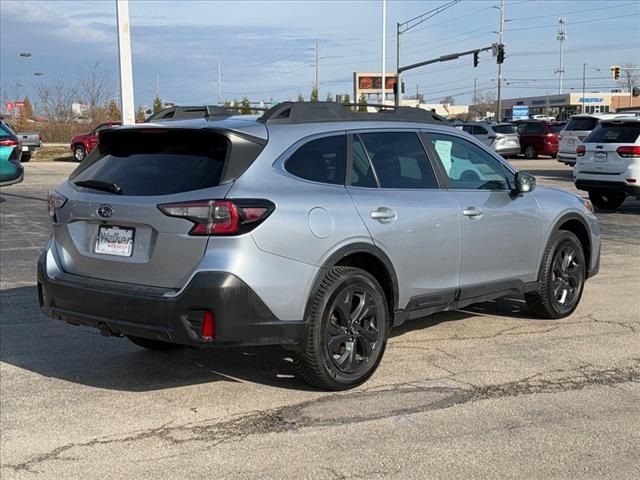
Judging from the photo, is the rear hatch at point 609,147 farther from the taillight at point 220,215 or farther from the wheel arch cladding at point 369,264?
the taillight at point 220,215

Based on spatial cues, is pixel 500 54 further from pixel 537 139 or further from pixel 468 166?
pixel 468 166

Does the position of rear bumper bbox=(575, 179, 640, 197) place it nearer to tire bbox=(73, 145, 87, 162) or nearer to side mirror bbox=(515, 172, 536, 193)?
side mirror bbox=(515, 172, 536, 193)

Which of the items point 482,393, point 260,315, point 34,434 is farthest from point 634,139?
point 34,434

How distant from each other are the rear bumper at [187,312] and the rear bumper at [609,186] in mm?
11141

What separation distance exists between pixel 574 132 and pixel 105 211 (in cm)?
2076

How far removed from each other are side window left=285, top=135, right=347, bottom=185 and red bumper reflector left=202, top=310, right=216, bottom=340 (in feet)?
3.47

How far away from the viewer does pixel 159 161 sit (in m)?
4.68

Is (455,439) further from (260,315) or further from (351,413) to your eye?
A: (260,315)

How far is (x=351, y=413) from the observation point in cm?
454

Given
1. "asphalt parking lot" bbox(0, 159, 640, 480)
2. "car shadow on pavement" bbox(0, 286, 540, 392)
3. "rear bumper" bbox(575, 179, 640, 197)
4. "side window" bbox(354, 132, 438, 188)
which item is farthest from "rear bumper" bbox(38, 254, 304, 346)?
"rear bumper" bbox(575, 179, 640, 197)

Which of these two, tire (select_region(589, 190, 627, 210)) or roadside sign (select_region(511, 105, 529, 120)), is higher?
roadside sign (select_region(511, 105, 529, 120))

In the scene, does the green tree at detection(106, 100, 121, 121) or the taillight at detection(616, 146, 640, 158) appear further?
the green tree at detection(106, 100, 121, 121)

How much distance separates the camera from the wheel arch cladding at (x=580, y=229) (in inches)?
265

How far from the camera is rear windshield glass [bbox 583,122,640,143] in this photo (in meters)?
14.1
